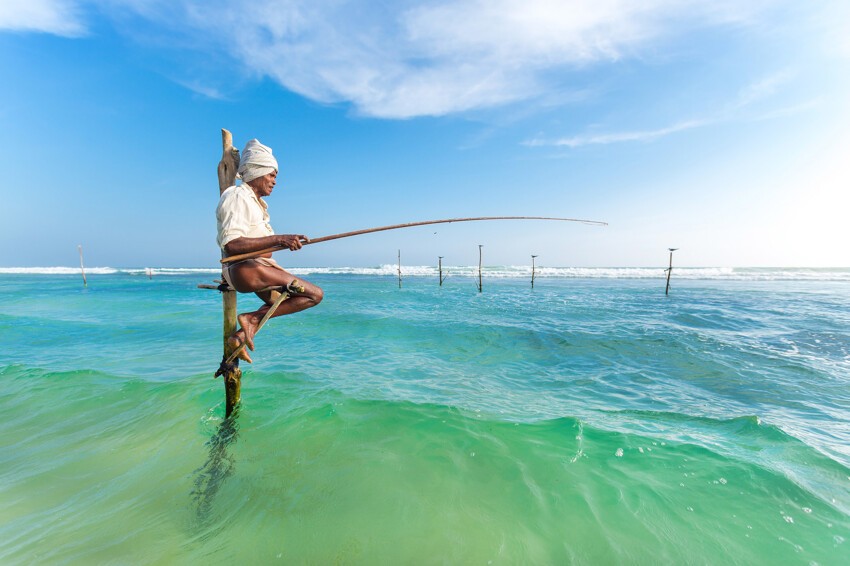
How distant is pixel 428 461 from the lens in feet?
12.1

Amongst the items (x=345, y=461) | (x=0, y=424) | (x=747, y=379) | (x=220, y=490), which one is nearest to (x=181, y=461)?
(x=220, y=490)

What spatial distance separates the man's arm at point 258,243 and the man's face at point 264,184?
60 centimetres

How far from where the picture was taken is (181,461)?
3.78 metres

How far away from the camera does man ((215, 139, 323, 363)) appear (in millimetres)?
2945

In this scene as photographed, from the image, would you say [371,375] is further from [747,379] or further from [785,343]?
[785,343]

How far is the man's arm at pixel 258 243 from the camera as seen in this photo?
115 inches

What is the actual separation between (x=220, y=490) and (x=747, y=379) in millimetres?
8939

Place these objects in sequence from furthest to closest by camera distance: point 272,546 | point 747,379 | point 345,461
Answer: point 747,379
point 345,461
point 272,546

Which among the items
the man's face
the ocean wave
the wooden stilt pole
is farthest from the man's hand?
the ocean wave

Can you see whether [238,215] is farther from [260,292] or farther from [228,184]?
[228,184]

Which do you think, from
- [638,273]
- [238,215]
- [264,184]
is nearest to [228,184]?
A: [264,184]

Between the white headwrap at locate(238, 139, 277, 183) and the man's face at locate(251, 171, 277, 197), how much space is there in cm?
4

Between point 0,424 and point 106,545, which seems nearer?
point 106,545

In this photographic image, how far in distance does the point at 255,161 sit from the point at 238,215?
0.54 meters
